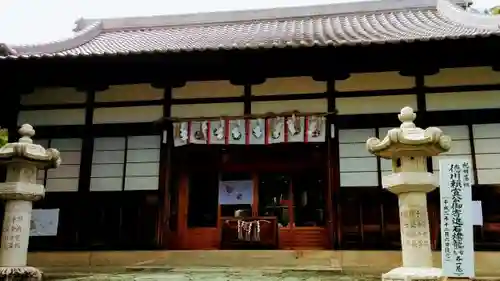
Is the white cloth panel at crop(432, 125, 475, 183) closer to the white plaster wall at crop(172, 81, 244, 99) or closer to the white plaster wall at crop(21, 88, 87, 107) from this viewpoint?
the white plaster wall at crop(172, 81, 244, 99)

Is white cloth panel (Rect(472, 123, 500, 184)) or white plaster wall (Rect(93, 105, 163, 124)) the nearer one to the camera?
white cloth panel (Rect(472, 123, 500, 184))

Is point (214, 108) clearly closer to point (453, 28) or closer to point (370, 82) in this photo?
point (370, 82)

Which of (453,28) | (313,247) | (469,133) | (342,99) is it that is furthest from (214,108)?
(453,28)

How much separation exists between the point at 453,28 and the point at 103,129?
8640mm

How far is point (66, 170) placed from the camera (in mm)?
10930

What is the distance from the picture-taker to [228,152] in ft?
37.2

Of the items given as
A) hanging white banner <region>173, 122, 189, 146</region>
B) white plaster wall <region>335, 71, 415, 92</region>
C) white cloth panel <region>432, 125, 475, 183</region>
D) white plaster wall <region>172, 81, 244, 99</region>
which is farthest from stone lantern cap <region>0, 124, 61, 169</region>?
white cloth panel <region>432, 125, 475, 183</region>

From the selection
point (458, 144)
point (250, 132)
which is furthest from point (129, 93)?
point (458, 144)

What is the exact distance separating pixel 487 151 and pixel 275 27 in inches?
294

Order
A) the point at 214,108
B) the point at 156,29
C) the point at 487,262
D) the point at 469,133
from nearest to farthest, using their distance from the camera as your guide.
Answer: the point at 487,262
the point at 469,133
the point at 214,108
the point at 156,29

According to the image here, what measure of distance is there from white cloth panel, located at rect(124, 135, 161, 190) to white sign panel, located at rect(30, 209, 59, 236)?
1.69m

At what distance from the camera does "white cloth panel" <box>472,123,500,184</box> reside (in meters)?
9.54

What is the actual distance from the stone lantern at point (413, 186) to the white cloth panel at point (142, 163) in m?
5.40

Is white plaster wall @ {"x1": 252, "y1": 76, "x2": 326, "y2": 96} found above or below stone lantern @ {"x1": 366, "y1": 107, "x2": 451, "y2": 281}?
above
